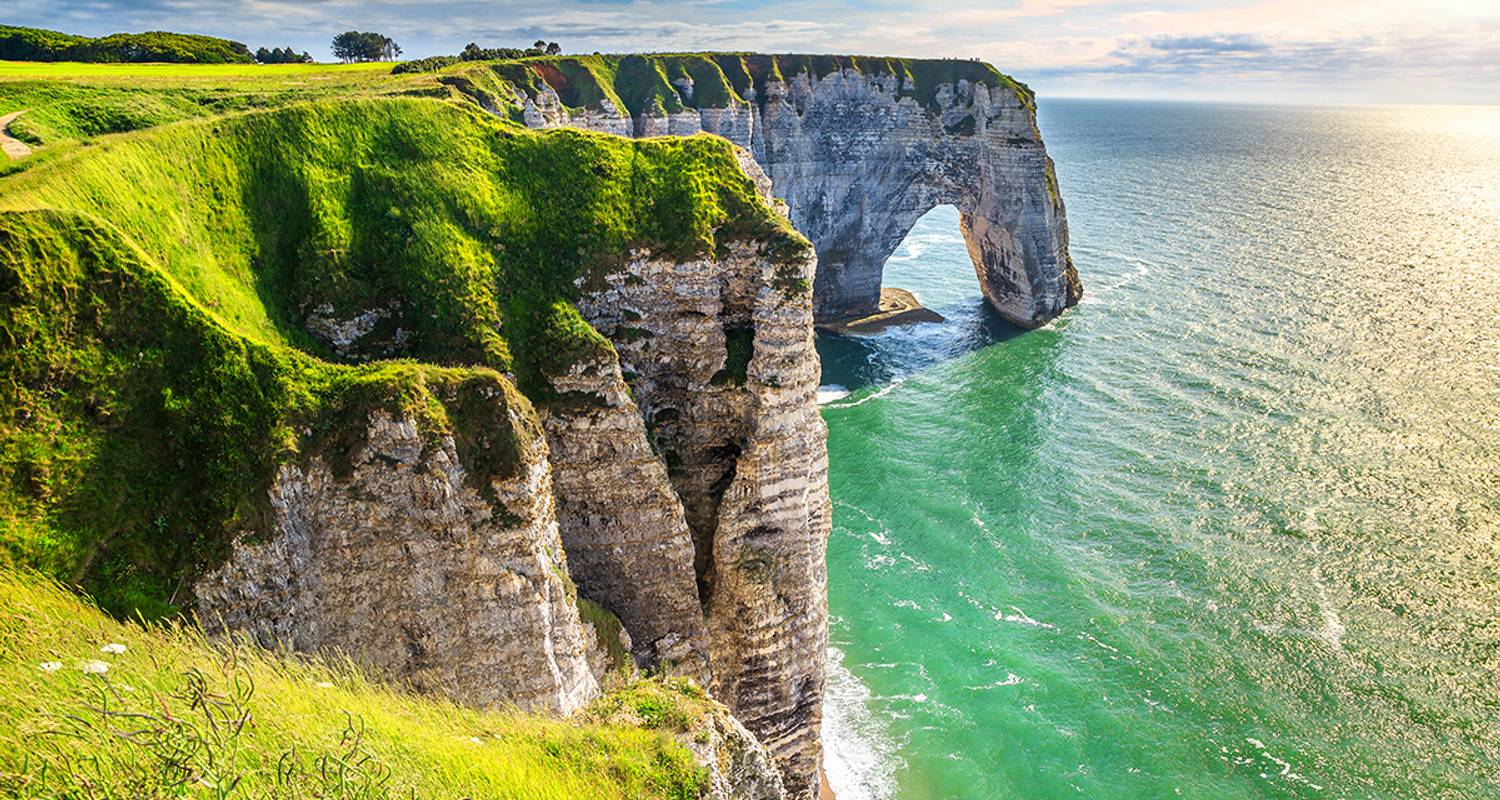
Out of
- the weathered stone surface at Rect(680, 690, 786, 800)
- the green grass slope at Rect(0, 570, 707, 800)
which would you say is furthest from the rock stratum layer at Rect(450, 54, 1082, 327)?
the green grass slope at Rect(0, 570, 707, 800)

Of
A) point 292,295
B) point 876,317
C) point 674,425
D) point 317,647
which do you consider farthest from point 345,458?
point 876,317

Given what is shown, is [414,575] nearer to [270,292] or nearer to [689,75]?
[270,292]

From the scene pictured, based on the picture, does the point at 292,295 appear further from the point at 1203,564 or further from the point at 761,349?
the point at 1203,564

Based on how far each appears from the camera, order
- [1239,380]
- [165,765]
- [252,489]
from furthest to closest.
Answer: [1239,380] → [252,489] → [165,765]

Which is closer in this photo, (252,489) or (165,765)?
(165,765)

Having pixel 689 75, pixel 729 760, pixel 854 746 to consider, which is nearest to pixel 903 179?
pixel 689 75

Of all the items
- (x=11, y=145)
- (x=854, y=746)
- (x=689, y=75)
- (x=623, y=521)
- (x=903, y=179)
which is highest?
(x=689, y=75)

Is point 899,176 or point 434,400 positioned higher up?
point 899,176
